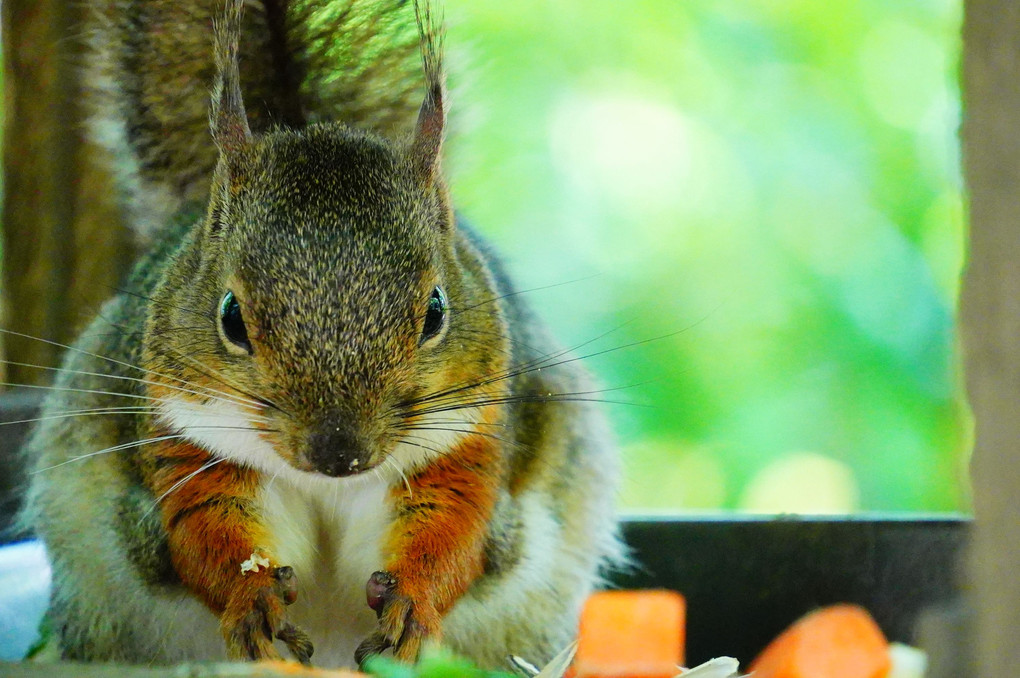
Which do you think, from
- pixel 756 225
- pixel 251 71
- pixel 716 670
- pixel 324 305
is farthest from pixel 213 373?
pixel 756 225

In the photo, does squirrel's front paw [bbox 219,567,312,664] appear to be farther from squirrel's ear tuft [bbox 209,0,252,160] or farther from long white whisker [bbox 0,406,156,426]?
squirrel's ear tuft [bbox 209,0,252,160]

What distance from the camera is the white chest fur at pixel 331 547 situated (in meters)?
1.27

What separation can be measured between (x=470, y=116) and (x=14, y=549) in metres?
0.98

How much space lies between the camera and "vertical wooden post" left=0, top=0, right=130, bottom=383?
1.80m

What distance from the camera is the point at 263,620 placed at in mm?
1131

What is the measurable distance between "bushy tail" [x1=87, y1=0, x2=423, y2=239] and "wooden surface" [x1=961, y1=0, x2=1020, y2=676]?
101 centimetres

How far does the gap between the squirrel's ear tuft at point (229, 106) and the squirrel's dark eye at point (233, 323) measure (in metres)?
0.20

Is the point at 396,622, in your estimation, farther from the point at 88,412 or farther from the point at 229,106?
the point at 229,106

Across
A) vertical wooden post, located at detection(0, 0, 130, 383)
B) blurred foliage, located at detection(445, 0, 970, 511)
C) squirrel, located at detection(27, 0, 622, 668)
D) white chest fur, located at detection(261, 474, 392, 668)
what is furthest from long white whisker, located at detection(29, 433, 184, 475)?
blurred foliage, located at detection(445, 0, 970, 511)

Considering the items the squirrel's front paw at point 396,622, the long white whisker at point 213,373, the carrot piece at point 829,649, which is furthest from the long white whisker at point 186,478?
the carrot piece at point 829,649

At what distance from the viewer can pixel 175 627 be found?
1352 millimetres

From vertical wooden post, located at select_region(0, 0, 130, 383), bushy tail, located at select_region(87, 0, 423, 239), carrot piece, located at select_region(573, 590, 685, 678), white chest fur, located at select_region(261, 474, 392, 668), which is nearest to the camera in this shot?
white chest fur, located at select_region(261, 474, 392, 668)

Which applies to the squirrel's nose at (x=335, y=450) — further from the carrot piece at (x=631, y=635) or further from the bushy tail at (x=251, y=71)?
the bushy tail at (x=251, y=71)

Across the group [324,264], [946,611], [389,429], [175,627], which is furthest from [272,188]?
[946,611]
